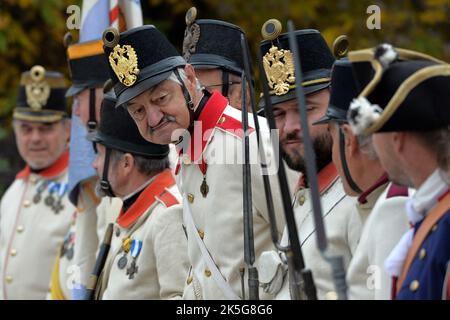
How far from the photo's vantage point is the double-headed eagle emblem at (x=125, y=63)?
543 centimetres

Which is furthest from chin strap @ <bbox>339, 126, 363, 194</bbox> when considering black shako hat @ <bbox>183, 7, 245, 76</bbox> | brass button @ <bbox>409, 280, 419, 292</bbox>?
black shako hat @ <bbox>183, 7, 245, 76</bbox>

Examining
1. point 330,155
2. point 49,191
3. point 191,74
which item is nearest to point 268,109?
point 330,155

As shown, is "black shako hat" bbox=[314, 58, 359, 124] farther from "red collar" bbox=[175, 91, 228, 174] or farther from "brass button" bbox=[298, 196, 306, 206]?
"red collar" bbox=[175, 91, 228, 174]

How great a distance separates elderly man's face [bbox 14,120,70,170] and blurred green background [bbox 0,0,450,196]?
68.5 inches

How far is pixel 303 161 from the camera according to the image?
5203 millimetres

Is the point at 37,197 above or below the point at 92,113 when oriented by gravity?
below

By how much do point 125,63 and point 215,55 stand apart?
1.00m

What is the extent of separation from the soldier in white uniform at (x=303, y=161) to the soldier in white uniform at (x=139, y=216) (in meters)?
1.08

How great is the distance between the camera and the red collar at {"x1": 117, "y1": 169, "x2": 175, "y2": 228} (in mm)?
6457

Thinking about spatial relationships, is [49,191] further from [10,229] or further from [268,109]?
[268,109]

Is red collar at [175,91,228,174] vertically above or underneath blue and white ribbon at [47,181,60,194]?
above

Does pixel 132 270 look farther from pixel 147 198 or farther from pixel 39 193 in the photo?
pixel 39 193

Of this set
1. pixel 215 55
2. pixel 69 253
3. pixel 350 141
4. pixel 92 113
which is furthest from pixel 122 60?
pixel 69 253

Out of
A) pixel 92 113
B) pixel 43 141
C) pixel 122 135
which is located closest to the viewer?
pixel 122 135
